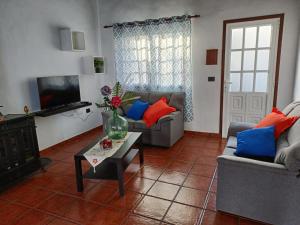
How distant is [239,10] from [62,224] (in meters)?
4.01

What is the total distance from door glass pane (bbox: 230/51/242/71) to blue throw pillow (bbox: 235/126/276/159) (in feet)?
6.28

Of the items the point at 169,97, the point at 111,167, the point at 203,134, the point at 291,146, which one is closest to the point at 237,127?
the point at 291,146

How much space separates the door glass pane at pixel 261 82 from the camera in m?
3.75

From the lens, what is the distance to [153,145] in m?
3.89

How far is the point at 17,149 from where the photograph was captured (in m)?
2.68

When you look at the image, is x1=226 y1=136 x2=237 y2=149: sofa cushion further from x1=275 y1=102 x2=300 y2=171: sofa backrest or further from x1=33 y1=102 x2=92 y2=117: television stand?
x1=33 y1=102 x2=92 y2=117: television stand

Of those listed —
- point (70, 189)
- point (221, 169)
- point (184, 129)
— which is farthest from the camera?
point (184, 129)

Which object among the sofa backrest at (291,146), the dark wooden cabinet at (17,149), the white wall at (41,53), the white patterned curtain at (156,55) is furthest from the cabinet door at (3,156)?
the sofa backrest at (291,146)

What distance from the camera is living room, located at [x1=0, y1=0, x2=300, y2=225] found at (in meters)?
2.04

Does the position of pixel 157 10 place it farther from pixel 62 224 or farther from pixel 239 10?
pixel 62 224

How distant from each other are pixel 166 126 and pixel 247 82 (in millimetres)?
1683

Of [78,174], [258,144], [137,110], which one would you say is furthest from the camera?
[137,110]

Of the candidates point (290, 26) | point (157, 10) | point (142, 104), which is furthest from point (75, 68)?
point (290, 26)

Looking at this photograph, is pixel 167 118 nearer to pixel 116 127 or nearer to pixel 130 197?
pixel 116 127
